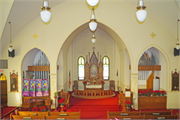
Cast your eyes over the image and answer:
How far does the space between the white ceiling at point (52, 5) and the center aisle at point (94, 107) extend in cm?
705

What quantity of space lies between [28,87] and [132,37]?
8.93 metres

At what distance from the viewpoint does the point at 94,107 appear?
12062 mm

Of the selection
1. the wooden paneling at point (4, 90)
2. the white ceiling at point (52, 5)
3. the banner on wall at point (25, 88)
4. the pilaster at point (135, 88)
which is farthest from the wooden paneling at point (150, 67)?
the wooden paneling at point (4, 90)

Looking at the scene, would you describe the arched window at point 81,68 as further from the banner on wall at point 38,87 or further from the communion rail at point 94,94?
the banner on wall at point 38,87

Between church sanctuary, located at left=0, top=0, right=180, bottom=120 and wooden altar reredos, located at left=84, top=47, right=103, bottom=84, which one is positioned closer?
church sanctuary, located at left=0, top=0, right=180, bottom=120

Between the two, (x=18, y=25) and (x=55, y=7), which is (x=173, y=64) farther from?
(x=18, y=25)

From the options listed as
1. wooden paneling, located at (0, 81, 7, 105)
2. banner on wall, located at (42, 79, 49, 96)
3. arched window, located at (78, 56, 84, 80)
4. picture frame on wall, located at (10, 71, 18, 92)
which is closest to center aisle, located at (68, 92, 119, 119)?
banner on wall, located at (42, 79, 49, 96)

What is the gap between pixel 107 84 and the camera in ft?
60.2

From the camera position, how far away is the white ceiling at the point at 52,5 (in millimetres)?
9727

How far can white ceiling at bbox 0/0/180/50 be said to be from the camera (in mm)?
9727

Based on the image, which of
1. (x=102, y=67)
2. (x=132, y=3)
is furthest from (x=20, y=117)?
(x=102, y=67)

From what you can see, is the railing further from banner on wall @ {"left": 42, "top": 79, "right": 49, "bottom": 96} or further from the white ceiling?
the white ceiling

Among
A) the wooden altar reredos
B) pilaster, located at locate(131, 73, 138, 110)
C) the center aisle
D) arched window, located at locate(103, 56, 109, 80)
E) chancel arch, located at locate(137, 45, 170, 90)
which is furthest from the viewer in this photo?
arched window, located at locate(103, 56, 109, 80)

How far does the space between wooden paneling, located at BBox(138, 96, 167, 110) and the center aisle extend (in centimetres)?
186
